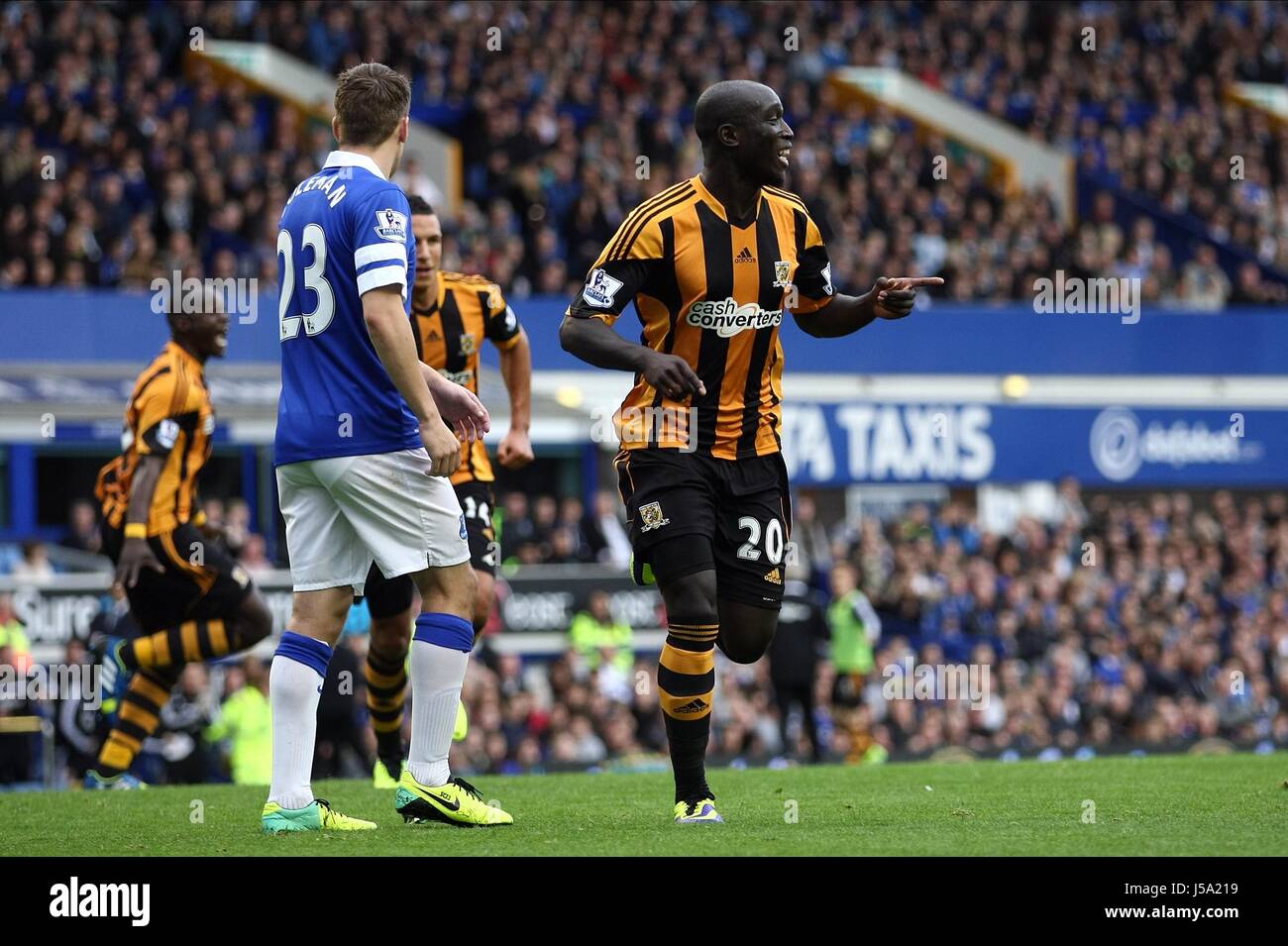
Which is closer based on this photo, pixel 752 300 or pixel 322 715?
pixel 752 300

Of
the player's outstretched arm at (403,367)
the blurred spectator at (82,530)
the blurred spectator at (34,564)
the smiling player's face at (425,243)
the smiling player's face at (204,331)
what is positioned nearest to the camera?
the player's outstretched arm at (403,367)

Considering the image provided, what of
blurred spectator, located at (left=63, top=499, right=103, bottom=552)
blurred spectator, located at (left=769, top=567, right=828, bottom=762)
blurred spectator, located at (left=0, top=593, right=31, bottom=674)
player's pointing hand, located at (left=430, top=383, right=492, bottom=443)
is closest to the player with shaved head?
player's pointing hand, located at (left=430, top=383, right=492, bottom=443)

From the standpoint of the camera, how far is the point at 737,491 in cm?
687

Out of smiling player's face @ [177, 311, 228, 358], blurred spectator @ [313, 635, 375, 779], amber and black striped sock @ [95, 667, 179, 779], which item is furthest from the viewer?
blurred spectator @ [313, 635, 375, 779]

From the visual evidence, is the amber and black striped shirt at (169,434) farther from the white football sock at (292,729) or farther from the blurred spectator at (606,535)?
the blurred spectator at (606,535)

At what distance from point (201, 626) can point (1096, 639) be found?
13516 millimetres

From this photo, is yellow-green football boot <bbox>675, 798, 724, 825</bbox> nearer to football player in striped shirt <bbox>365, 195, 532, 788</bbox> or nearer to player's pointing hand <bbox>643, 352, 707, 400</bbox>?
player's pointing hand <bbox>643, 352, 707, 400</bbox>

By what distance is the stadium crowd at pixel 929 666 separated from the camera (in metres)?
15.0

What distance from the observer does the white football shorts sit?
243 inches

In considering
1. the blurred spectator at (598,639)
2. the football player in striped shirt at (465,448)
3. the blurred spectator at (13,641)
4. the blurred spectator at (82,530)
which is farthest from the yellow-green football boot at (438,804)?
the blurred spectator at (82,530)

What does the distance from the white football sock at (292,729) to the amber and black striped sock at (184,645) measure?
3433mm

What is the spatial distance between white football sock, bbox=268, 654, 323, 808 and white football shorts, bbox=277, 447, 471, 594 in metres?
0.30
